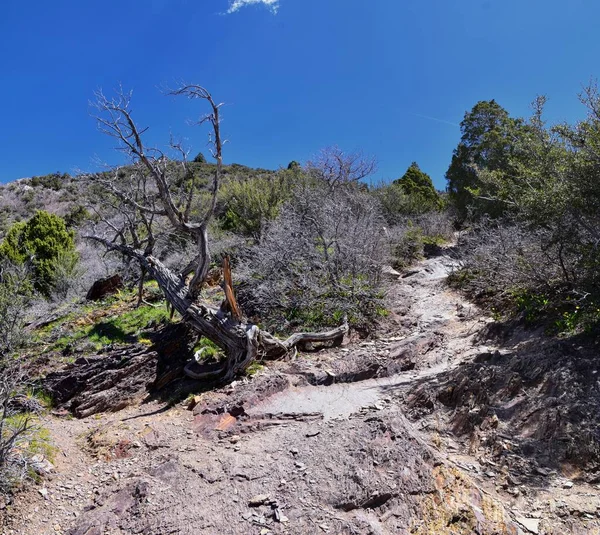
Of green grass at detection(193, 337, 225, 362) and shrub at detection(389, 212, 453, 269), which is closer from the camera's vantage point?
green grass at detection(193, 337, 225, 362)

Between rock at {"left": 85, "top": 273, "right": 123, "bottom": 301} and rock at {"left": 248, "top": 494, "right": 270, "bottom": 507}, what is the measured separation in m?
8.35

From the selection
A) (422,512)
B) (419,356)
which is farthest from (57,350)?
(422,512)

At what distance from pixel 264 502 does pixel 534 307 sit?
494cm

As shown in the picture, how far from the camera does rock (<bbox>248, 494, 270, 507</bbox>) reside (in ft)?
9.19

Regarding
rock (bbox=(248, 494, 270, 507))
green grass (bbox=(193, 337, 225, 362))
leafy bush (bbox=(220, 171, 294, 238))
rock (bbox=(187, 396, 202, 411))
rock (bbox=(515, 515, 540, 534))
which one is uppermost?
leafy bush (bbox=(220, 171, 294, 238))

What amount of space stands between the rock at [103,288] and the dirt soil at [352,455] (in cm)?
520

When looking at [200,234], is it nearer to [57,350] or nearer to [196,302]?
[196,302]

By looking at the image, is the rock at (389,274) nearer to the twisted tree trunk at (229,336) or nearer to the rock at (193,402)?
the twisted tree trunk at (229,336)

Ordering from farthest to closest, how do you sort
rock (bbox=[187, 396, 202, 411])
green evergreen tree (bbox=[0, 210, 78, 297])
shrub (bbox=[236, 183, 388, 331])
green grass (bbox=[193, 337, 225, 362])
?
1. green evergreen tree (bbox=[0, 210, 78, 297])
2. shrub (bbox=[236, 183, 388, 331])
3. green grass (bbox=[193, 337, 225, 362])
4. rock (bbox=[187, 396, 202, 411])

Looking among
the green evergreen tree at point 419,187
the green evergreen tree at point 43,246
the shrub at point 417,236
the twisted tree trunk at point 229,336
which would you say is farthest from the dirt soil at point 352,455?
the green evergreen tree at point 419,187

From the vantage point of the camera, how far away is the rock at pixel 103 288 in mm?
9914

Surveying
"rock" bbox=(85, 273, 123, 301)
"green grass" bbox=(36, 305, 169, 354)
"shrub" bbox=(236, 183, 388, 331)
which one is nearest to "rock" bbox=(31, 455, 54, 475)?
"green grass" bbox=(36, 305, 169, 354)

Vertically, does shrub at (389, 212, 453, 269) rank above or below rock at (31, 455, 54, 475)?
above

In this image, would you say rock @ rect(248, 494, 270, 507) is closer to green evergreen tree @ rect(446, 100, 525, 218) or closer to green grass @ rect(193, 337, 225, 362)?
green grass @ rect(193, 337, 225, 362)
